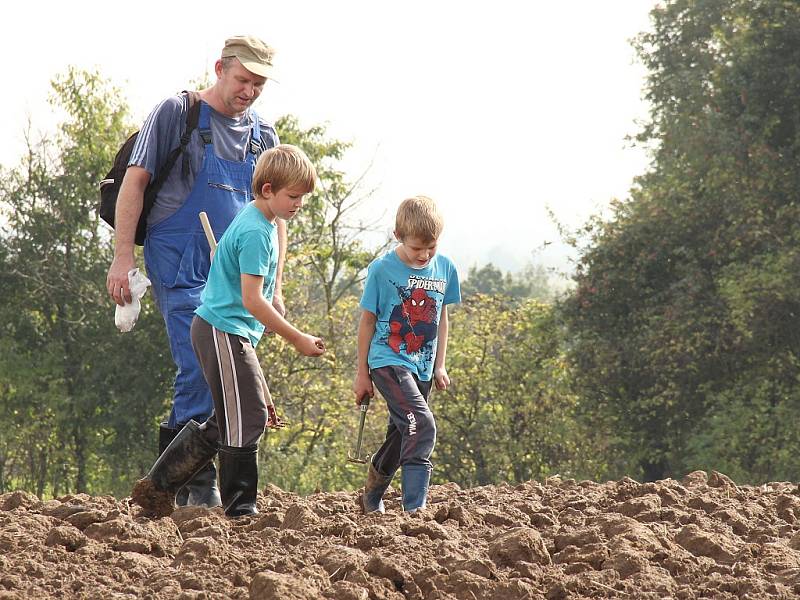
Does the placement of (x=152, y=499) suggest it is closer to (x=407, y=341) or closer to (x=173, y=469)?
(x=173, y=469)

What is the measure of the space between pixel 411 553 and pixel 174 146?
2.29 m

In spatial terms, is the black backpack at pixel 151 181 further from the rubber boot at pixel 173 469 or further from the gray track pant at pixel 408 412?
the gray track pant at pixel 408 412

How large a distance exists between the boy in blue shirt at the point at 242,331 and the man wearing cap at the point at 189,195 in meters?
0.37

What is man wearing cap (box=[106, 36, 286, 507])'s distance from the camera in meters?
5.38

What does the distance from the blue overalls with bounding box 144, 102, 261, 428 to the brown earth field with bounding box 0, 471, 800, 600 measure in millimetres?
535

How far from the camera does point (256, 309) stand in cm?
477

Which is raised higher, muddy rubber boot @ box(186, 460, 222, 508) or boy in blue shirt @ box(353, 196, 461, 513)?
boy in blue shirt @ box(353, 196, 461, 513)

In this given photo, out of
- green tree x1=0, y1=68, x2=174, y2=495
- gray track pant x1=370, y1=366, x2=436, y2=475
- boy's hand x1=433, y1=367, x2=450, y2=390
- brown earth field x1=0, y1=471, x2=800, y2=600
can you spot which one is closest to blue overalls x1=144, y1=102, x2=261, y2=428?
brown earth field x1=0, y1=471, x2=800, y2=600

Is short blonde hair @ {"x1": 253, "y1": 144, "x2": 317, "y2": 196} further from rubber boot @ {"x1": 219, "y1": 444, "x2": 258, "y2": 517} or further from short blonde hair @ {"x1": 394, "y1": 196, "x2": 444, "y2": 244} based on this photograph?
rubber boot @ {"x1": 219, "y1": 444, "x2": 258, "y2": 517}

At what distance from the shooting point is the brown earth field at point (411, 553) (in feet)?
12.2

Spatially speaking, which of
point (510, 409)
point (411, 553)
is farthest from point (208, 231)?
point (510, 409)

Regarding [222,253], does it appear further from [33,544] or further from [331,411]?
[331,411]

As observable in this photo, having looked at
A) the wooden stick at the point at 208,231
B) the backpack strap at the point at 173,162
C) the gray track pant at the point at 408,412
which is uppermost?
the backpack strap at the point at 173,162

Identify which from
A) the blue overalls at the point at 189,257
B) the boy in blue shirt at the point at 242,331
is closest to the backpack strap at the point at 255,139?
the blue overalls at the point at 189,257
